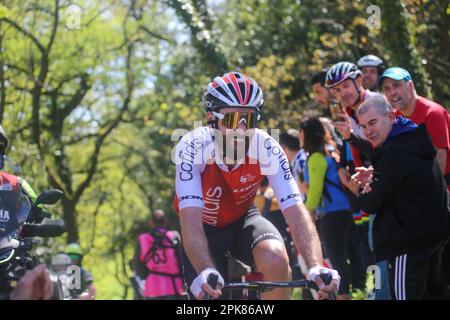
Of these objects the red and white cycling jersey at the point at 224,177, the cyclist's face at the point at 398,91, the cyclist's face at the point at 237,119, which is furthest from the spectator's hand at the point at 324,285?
the cyclist's face at the point at 398,91

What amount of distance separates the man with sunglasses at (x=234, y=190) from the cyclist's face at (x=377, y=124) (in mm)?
845

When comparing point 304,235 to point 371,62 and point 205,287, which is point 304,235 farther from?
point 371,62

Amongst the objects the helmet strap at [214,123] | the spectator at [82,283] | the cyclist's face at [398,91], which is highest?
the cyclist's face at [398,91]

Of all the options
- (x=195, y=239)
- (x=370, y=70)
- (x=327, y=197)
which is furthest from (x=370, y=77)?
(x=195, y=239)

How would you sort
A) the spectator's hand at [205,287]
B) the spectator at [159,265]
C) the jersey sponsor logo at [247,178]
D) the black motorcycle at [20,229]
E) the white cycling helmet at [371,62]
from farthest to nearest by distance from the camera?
the spectator at [159,265] → the white cycling helmet at [371,62] → the jersey sponsor logo at [247,178] → the black motorcycle at [20,229] → the spectator's hand at [205,287]

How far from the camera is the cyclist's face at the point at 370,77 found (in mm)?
8875

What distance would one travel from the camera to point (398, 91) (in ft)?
24.0

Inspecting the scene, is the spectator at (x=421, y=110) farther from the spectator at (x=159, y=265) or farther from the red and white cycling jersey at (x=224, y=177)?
the spectator at (x=159, y=265)

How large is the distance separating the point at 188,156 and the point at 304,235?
980mm

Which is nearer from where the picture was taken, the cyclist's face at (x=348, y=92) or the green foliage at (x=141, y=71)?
the cyclist's face at (x=348, y=92)

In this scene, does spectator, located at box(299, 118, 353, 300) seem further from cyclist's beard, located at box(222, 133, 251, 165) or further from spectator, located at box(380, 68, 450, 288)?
cyclist's beard, located at box(222, 133, 251, 165)
